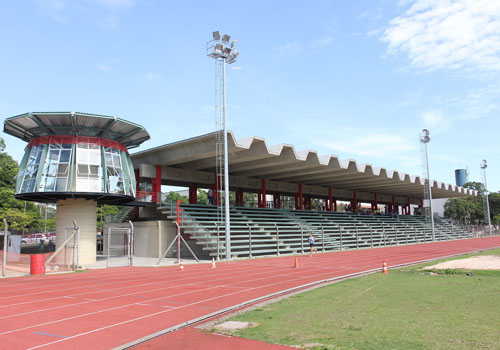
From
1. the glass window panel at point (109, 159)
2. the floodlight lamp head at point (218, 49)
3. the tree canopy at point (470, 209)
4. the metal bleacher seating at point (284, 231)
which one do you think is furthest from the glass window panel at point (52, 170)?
the tree canopy at point (470, 209)

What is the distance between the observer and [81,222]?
22953 millimetres

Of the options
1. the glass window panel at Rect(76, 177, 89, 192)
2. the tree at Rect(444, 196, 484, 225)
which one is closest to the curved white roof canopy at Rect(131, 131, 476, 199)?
the glass window panel at Rect(76, 177, 89, 192)

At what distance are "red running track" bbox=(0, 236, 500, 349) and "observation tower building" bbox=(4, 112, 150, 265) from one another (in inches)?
268

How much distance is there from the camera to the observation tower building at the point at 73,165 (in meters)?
21.9

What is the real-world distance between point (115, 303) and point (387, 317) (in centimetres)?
630

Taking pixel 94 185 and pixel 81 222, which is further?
pixel 81 222

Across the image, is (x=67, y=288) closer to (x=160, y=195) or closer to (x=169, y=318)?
(x=169, y=318)

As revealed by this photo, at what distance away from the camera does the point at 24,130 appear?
23250 millimetres

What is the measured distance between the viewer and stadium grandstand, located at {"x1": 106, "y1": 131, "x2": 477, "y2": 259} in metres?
26.4

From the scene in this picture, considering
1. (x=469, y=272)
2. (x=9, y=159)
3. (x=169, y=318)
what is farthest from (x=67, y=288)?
(x=9, y=159)

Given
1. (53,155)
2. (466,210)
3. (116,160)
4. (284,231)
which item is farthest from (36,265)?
(466,210)

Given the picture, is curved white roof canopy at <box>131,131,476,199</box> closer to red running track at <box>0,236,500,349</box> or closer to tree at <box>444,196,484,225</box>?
red running track at <box>0,236,500,349</box>

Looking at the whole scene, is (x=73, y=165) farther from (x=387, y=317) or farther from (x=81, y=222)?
(x=387, y=317)

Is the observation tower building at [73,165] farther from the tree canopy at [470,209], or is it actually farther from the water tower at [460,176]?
the water tower at [460,176]
